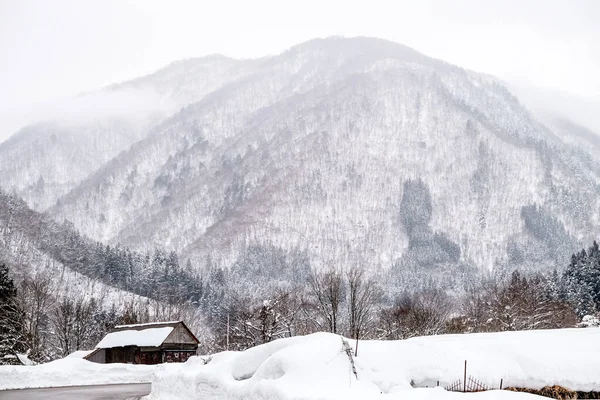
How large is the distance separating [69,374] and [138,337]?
65.9ft

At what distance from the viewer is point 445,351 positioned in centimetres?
2319

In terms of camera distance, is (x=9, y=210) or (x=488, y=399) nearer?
(x=488, y=399)

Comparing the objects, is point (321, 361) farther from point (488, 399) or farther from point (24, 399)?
point (24, 399)

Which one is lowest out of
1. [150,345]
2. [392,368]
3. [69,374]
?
[150,345]

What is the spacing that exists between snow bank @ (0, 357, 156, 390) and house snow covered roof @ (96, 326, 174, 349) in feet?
31.5

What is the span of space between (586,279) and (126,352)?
65.9 meters

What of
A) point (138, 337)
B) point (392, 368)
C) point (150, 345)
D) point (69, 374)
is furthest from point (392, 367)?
point (138, 337)

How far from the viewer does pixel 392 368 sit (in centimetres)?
2103

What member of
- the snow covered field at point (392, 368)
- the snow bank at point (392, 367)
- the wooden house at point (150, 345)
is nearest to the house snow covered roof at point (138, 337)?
the wooden house at point (150, 345)

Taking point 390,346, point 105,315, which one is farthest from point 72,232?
point 390,346

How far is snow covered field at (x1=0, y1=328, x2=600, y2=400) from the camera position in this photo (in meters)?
17.6

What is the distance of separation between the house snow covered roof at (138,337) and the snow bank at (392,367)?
117 feet

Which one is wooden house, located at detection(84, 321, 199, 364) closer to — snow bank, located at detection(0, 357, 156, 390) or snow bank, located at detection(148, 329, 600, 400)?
snow bank, located at detection(0, 357, 156, 390)

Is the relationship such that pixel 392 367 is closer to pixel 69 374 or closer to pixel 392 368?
pixel 392 368
